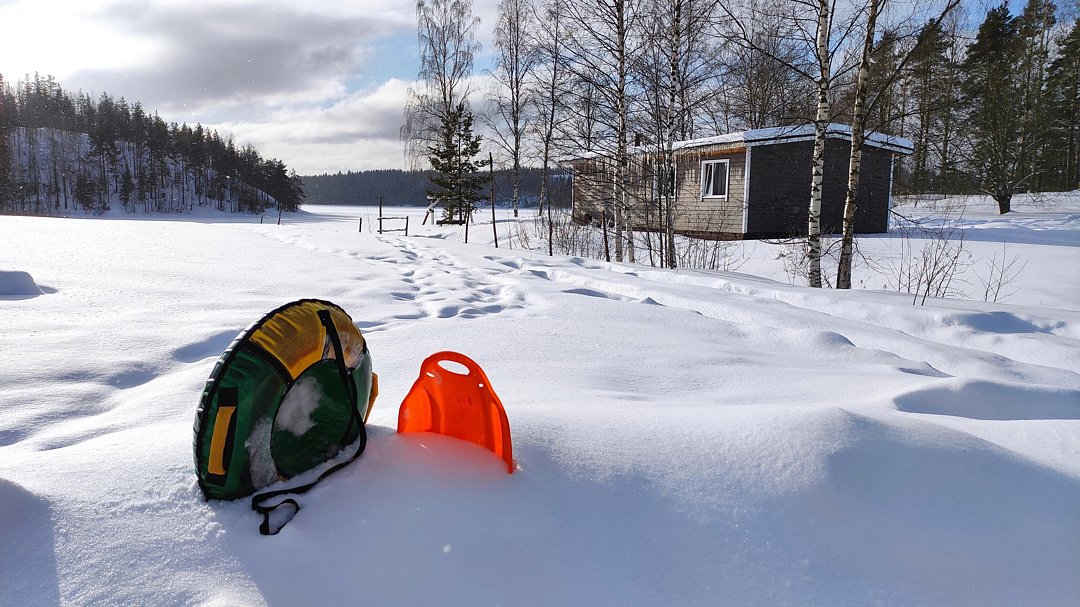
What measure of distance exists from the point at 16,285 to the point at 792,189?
15.5m

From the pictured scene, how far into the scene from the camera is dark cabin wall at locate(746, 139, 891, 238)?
1424cm

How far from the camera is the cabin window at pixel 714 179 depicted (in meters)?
15.0

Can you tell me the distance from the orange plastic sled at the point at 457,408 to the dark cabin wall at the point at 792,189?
45.8ft

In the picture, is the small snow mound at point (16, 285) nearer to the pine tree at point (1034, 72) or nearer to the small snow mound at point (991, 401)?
the small snow mound at point (991, 401)

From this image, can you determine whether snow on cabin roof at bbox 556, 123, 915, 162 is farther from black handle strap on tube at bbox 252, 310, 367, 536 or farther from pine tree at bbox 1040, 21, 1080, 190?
pine tree at bbox 1040, 21, 1080, 190

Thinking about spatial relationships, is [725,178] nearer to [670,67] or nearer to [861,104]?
[670,67]

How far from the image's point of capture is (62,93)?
68625 mm

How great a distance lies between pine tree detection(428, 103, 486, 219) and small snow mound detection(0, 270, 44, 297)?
19059 mm

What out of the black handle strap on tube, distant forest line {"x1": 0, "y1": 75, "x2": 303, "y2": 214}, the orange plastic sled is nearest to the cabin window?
the orange plastic sled

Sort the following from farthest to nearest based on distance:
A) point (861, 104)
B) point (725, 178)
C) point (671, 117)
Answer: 1. point (725, 178)
2. point (671, 117)
3. point (861, 104)

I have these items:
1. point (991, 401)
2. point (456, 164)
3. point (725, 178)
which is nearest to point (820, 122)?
point (991, 401)

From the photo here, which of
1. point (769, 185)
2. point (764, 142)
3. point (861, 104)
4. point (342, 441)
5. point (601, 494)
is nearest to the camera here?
point (601, 494)

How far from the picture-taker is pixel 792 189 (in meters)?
14.7

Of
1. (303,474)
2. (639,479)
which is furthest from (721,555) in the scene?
(303,474)
